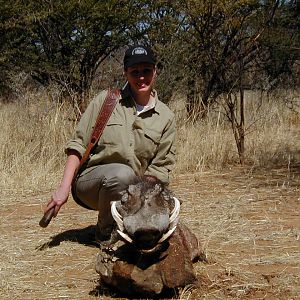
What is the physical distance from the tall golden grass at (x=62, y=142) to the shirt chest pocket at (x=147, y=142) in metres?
3.29

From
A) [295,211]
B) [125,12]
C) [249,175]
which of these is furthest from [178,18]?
[295,211]

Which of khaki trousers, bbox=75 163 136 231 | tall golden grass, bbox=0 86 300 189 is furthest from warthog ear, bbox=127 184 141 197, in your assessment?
tall golden grass, bbox=0 86 300 189

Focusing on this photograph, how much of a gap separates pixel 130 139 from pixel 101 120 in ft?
0.81

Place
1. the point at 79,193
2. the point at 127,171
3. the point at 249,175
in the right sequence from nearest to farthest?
1. the point at 127,171
2. the point at 79,193
3. the point at 249,175

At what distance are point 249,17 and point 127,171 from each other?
6.53 meters

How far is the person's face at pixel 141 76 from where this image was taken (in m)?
4.40

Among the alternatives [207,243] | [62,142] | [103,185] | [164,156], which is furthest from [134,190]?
[62,142]

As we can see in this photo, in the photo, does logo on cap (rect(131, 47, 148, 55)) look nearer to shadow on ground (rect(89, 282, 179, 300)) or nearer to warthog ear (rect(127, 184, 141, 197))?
warthog ear (rect(127, 184, 141, 197))

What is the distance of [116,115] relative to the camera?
4.60 m

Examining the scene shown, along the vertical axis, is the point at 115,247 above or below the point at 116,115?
below

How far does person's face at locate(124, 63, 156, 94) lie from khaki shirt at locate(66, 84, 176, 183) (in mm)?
203

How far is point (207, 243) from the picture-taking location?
466cm

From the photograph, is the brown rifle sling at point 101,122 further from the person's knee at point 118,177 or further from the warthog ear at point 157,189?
the warthog ear at point 157,189

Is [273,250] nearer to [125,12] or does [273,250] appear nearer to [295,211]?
[295,211]
